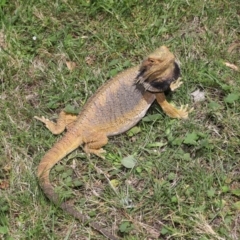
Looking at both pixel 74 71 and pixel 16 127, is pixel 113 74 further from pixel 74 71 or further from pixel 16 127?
pixel 16 127

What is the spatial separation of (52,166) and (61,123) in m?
0.50

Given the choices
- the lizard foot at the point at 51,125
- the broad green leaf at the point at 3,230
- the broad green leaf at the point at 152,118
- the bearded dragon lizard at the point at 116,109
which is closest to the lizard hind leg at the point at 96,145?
the bearded dragon lizard at the point at 116,109

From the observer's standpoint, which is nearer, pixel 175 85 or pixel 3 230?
pixel 3 230

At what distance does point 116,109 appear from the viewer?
610 cm

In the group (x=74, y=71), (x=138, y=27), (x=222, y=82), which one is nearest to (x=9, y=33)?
(x=74, y=71)

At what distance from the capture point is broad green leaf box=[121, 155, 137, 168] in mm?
5820

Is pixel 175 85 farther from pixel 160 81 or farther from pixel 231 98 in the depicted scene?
pixel 231 98

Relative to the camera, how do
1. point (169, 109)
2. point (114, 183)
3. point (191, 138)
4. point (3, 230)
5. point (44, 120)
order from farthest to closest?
point (44, 120)
point (169, 109)
point (191, 138)
point (114, 183)
point (3, 230)

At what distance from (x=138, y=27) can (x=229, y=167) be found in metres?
2.06

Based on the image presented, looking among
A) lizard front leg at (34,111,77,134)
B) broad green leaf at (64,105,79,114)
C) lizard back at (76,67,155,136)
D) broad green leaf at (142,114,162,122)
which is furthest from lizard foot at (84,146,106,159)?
broad green leaf at (142,114,162,122)

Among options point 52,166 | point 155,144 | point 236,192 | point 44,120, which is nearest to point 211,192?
point 236,192

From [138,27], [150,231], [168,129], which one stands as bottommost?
[150,231]

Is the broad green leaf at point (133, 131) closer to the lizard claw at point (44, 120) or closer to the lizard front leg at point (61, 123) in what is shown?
the lizard front leg at point (61, 123)

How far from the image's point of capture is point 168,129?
605 cm
